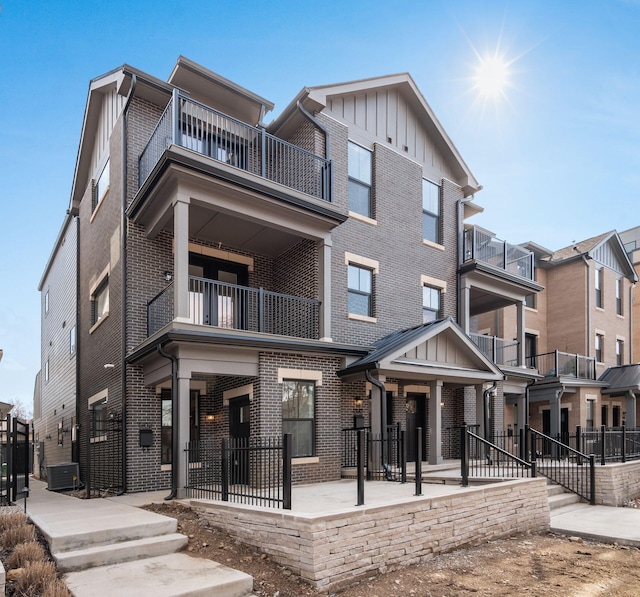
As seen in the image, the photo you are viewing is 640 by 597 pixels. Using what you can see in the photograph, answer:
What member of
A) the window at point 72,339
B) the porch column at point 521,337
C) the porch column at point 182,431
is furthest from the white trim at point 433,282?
the window at point 72,339

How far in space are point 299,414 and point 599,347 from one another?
64.6 feet

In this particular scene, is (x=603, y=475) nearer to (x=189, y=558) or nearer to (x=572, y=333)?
(x=189, y=558)

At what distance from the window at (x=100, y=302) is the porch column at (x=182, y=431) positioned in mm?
4595

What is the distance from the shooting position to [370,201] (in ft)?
50.8

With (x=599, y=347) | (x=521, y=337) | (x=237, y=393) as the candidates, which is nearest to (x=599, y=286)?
(x=599, y=347)

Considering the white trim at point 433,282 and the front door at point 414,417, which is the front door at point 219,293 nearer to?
the white trim at point 433,282

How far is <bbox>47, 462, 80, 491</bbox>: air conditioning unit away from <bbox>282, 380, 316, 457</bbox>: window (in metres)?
6.69

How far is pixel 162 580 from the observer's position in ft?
20.0

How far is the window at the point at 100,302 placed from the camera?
14586 mm

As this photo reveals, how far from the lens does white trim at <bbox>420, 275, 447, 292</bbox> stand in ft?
53.9

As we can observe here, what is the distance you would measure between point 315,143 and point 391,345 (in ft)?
18.4

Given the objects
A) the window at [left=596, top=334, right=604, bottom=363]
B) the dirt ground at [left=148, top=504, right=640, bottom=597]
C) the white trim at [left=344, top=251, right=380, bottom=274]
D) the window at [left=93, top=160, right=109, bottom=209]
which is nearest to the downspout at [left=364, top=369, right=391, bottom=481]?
the white trim at [left=344, top=251, right=380, bottom=274]

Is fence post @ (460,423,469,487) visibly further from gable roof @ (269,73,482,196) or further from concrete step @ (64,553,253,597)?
gable roof @ (269,73,482,196)

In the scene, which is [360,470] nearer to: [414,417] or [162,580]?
[162,580]
